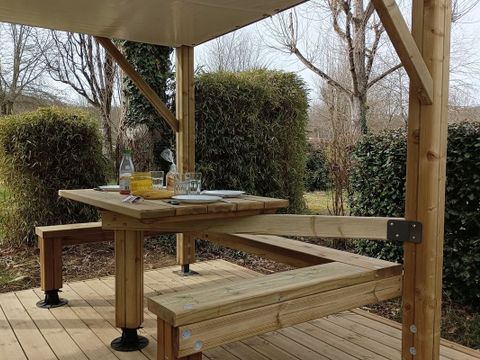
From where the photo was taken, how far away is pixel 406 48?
1782 millimetres

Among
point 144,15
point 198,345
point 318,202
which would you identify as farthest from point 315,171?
point 198,345

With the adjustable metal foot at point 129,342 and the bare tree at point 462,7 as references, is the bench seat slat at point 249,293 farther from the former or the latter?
the bare tree at point 462,7

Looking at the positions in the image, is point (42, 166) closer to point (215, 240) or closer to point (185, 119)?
point (185, 119)

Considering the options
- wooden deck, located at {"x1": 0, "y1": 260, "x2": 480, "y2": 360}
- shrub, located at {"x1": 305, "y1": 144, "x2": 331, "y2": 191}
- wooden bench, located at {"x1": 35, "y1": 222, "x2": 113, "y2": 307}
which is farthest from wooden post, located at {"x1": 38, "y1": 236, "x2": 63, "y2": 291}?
shrub, located at {"x1": 305, "y1": 144, "x2": 331, "y2": 191}

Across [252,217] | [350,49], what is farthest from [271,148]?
[350,49]

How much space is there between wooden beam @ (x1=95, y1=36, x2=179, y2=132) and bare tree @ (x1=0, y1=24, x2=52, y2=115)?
6.19m

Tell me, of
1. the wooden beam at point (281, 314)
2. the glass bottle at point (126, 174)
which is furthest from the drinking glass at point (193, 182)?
the wooden beam at point (281, 314)

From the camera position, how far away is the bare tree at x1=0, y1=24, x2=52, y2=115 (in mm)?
9102

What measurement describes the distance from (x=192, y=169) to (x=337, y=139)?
7.21 ft

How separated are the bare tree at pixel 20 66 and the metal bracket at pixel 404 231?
28.8 feet

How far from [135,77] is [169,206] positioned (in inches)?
77.7

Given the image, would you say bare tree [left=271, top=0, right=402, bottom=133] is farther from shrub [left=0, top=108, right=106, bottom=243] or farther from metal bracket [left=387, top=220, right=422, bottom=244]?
metal bracket [left=387, top=220, right=422, bottom=244]

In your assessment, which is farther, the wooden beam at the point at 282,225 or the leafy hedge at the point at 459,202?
the leafy hedge at the point at 459,202

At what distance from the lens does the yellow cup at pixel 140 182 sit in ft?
8.46
